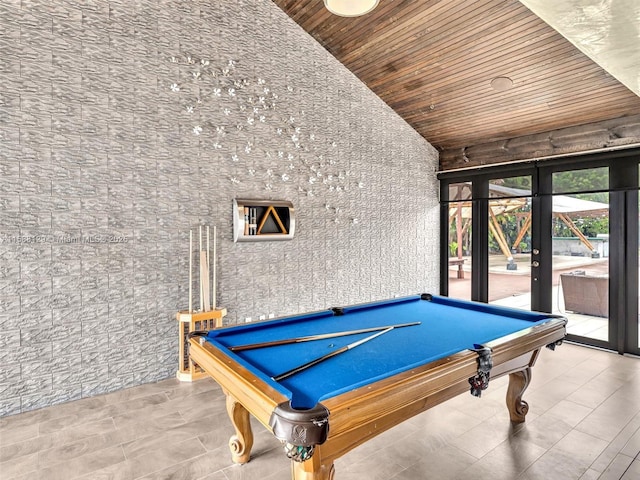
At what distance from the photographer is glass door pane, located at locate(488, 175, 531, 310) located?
16.8 feet

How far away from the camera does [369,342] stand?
2.22 m

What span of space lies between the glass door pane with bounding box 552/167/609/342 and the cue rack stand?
13.7ft

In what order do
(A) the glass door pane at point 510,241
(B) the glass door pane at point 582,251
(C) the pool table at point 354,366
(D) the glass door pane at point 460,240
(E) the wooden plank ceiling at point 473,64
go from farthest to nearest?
(D) the glass door pane at point 460,240 → (A) the glass door pane at point 510,241 → (B) the glass door pane at point 582,251 → (E) the wooden plank ceiling at point 473,64 → (C) the pool table at point 354,366

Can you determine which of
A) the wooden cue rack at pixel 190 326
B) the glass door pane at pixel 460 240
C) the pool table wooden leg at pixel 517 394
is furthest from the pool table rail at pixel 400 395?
the glass door pane at pixel 460 240

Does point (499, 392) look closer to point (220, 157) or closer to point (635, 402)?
point (635, 402)

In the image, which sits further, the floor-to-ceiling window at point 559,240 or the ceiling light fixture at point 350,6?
the floor-to-ceiling window at point 559,240

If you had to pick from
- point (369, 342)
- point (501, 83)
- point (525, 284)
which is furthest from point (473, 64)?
point (369, 342)

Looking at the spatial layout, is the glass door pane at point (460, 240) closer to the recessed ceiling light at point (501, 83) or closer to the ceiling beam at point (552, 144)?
the ceiling beam at point (552, 144)

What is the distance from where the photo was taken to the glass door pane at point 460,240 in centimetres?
586

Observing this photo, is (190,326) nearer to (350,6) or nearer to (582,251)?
(350,6)

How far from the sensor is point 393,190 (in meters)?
5.51

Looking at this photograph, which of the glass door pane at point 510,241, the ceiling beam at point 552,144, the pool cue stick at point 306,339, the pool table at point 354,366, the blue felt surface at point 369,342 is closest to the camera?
the pool table at point 354,366

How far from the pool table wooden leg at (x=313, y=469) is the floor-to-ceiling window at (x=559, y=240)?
438 centimetres

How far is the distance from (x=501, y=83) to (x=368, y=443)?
13.0 ft
